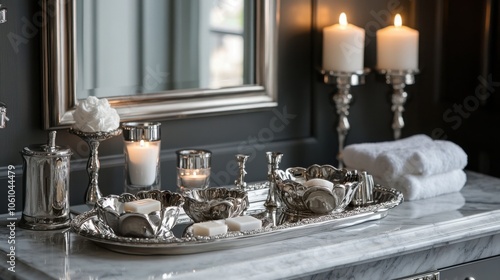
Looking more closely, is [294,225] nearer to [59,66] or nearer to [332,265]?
[332,265]

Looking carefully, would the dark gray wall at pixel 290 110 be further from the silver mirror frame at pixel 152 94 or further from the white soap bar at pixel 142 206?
the white soap bar at pixel 142 206

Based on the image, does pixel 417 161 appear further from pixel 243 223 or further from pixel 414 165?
pixel 243 223

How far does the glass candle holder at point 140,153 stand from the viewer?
1760mm

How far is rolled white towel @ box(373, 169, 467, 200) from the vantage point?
Answer: 1.88 m

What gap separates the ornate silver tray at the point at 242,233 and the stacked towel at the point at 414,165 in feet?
0.33

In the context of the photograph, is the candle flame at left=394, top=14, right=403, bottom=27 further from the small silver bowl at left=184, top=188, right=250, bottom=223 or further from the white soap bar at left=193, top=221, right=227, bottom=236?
the white soap bar at left=193, top=221, right=227, bottom=236

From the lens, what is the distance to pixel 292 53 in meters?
2.08

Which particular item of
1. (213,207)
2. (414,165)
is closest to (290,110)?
(414,165)

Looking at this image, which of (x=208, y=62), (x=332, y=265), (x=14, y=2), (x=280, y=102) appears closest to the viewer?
(x=332, y=265)

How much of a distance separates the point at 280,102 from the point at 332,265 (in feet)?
2.06

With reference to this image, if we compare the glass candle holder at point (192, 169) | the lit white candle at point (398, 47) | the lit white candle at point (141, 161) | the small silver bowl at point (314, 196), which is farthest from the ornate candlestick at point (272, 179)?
the lit white candle at point (398, 47)

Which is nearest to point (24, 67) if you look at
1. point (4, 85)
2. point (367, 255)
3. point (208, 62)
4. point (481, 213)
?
point (4, 85)

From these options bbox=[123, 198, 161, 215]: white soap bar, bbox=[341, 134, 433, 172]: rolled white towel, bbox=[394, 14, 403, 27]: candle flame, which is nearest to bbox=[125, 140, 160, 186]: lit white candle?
bbox=[123, 198, 161, 215]: white soap bar

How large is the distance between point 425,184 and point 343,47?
364mm
